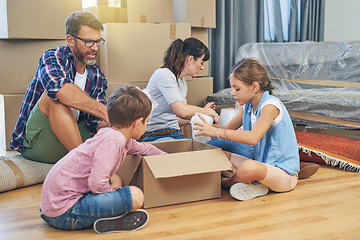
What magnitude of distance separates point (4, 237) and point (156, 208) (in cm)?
55

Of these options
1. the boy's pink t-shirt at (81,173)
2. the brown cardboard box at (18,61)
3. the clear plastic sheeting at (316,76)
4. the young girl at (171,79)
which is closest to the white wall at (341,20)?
the clear plastic sheeting at (316,76)

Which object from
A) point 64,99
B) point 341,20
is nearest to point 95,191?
point 64,99

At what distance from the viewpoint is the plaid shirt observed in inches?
72.5

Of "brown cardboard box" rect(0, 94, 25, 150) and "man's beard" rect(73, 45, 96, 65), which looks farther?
"brown cardboard box" rect(0, 94, 25, 150)

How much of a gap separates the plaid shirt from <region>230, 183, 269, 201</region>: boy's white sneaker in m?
0.83

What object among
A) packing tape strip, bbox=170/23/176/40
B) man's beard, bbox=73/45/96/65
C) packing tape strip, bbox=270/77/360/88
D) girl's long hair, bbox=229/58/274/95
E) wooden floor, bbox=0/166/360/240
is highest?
packing tape strip, bbox=170/23/176/40

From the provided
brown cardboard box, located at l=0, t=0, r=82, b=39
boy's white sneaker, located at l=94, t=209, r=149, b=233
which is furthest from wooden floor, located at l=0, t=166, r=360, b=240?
brown cardboard box, located at l=0, t=0, r=82, b=39

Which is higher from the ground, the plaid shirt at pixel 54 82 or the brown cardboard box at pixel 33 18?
the brown cardboard box at pixel 33 18

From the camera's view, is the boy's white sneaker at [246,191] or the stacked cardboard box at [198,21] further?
the stacked cardboard box at [198,21]

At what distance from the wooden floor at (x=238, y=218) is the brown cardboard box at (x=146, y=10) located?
1261mm

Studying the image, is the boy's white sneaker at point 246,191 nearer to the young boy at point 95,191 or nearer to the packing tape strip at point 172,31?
the young boy at point 95,191

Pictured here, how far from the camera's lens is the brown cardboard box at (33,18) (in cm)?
236

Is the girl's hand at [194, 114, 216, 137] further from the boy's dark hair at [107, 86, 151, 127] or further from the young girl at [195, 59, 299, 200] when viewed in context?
the boy's dark hair at [107, 86, 151, 127]

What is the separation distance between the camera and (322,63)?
9.43ft
